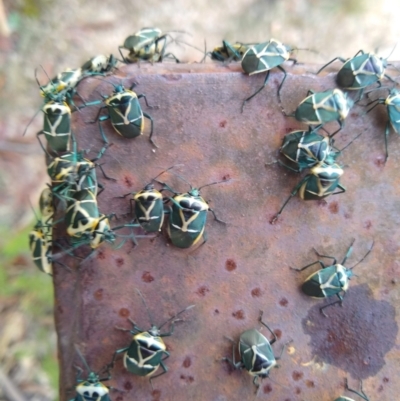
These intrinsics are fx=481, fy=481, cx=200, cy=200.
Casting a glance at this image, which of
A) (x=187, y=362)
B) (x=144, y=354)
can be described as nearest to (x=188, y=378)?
(x=187, y=362)

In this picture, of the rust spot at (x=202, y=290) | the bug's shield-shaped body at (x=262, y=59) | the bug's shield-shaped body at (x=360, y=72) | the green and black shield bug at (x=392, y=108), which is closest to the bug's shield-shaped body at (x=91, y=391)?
the rust spot at (x=202, y=290)

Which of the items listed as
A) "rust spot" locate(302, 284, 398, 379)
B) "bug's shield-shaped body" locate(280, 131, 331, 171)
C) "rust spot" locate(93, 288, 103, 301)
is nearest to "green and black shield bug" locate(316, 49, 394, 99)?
"bug's shield-shaped body" locate(280, 131, 331, 171)

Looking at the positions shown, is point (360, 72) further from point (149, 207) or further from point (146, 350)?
point (146, 350)

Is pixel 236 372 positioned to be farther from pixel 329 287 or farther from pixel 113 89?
pixel 113 89

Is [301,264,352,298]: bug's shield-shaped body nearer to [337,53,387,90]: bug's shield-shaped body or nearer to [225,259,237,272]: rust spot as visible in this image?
[225,259,237,272]: rust spot

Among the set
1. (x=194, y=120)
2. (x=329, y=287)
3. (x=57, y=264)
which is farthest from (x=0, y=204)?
(x=329, y=287)

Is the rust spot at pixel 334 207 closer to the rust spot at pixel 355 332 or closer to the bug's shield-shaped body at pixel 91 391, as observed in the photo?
the rust spot at pixel 355 332
